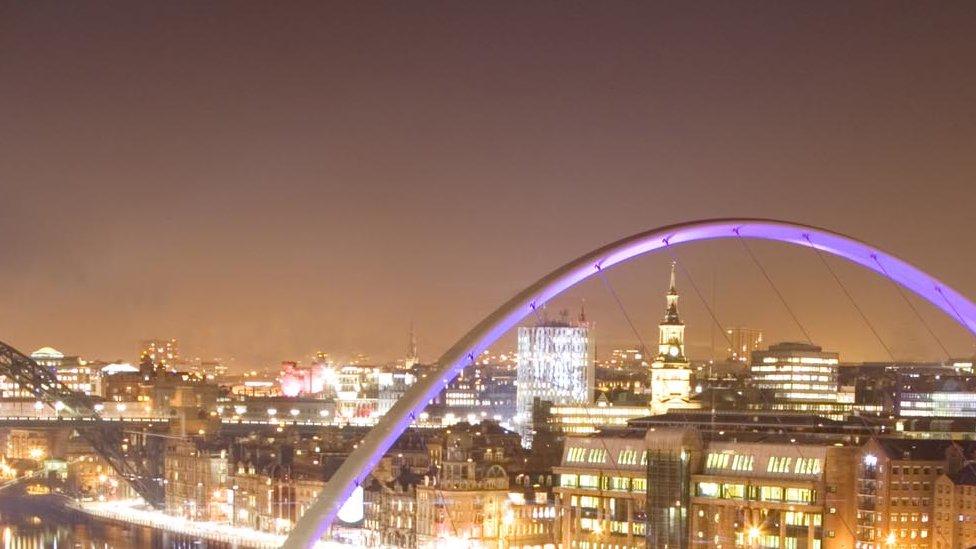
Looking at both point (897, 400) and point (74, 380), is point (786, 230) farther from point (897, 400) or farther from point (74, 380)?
point (74, 380)

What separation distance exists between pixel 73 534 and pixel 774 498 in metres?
36.0

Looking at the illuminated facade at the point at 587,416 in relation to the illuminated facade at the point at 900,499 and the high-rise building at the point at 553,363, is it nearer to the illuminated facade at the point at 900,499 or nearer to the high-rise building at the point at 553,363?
the high-rise building at the point at 553,363

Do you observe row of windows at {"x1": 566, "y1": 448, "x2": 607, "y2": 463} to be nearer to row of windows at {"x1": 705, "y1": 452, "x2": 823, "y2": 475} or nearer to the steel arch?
row of windows at {"x1": 705, "y1": 452, "x2": 823, "y2": 475}

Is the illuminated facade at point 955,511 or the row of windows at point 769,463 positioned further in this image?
the row of windows at point 769,463

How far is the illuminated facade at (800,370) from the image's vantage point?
5000 inches

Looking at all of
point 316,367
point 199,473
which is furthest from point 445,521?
point 316,367

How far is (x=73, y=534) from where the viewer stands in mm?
80062

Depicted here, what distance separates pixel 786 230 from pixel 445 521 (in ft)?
138

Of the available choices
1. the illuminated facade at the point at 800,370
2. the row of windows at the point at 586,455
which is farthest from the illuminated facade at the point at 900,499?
the illuminated facade at the point at 800,370

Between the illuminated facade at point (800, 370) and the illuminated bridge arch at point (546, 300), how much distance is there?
9770 cm

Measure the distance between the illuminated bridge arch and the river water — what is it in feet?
168

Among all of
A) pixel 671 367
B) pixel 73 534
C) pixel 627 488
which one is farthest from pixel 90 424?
pixel 627 488

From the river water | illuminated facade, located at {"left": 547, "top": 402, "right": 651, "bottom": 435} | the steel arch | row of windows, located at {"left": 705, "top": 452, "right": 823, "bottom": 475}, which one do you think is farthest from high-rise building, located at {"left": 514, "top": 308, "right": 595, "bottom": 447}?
row of windows, located at {"left": 705, "top": 452, "right": 823, "bottom": 475}

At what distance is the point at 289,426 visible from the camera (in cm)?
12162
